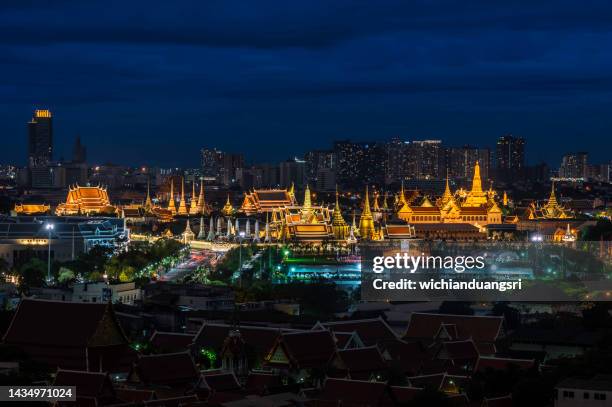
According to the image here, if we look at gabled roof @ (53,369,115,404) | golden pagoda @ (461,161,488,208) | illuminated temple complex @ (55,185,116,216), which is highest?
golden pagoda @ (461,161,488,208)

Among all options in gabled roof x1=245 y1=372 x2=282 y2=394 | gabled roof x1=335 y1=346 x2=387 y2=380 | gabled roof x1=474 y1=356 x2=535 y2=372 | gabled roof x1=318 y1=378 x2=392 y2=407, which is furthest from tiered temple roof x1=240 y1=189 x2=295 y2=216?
gabled roof x1=318 y1=378 x2=392 y2=407

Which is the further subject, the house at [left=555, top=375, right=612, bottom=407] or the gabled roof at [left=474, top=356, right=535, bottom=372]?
the gabled roof at [left=474, top=356, right=535, bottom=372]

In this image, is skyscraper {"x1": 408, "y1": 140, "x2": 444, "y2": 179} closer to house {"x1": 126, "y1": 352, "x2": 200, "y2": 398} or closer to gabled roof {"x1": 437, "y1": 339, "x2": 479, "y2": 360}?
gabled roof {"x1": 437, "y1": 339, "x2": 479, "y2": 360}

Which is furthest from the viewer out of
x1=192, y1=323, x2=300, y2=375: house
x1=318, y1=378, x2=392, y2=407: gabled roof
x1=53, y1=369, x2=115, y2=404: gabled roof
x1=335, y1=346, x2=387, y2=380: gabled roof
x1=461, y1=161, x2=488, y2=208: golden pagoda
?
x1=461, y1=161, x2=488, y2=208: golden pagoda

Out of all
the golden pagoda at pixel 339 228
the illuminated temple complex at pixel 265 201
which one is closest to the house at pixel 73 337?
the golden pagoda at pixel 339 228

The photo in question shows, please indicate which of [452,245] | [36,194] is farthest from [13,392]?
[36,194]

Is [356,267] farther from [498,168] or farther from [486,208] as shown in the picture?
[498,168]

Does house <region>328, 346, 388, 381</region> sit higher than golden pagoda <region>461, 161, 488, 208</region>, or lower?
lower

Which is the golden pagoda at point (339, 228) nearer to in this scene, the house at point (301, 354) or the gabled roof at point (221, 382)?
the house at point (301, 354)
